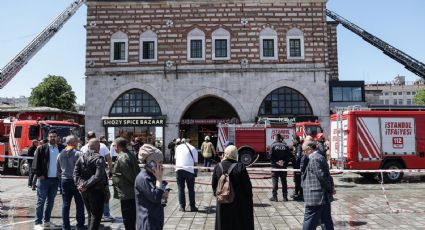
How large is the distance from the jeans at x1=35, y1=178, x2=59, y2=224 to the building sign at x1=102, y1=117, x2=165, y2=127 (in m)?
18.6

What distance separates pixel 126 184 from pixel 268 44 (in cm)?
2213

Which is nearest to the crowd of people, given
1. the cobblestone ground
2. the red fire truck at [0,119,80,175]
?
the cobblestone ground

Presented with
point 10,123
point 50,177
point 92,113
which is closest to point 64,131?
point 10,123

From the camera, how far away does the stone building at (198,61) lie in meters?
27.0

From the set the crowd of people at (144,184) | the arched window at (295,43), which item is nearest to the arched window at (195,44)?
the arched window at (295,43)

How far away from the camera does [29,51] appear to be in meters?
33.0

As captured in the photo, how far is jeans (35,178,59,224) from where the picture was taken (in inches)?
312

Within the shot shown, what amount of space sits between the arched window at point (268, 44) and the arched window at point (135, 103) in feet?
27.3

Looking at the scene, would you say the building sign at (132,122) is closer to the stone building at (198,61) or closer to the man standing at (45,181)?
the stone building at (198,61)

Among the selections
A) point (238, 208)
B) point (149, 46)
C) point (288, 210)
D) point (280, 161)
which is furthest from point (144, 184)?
point (149, 46)

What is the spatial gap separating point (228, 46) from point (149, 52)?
5573mm

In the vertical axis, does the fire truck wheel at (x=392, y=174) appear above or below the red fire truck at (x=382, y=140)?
below

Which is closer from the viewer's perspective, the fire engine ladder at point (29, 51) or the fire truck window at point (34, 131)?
the fire truck window at point (34, 131)

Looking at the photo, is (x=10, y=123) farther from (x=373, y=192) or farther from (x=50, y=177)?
(x=373, y=192)
